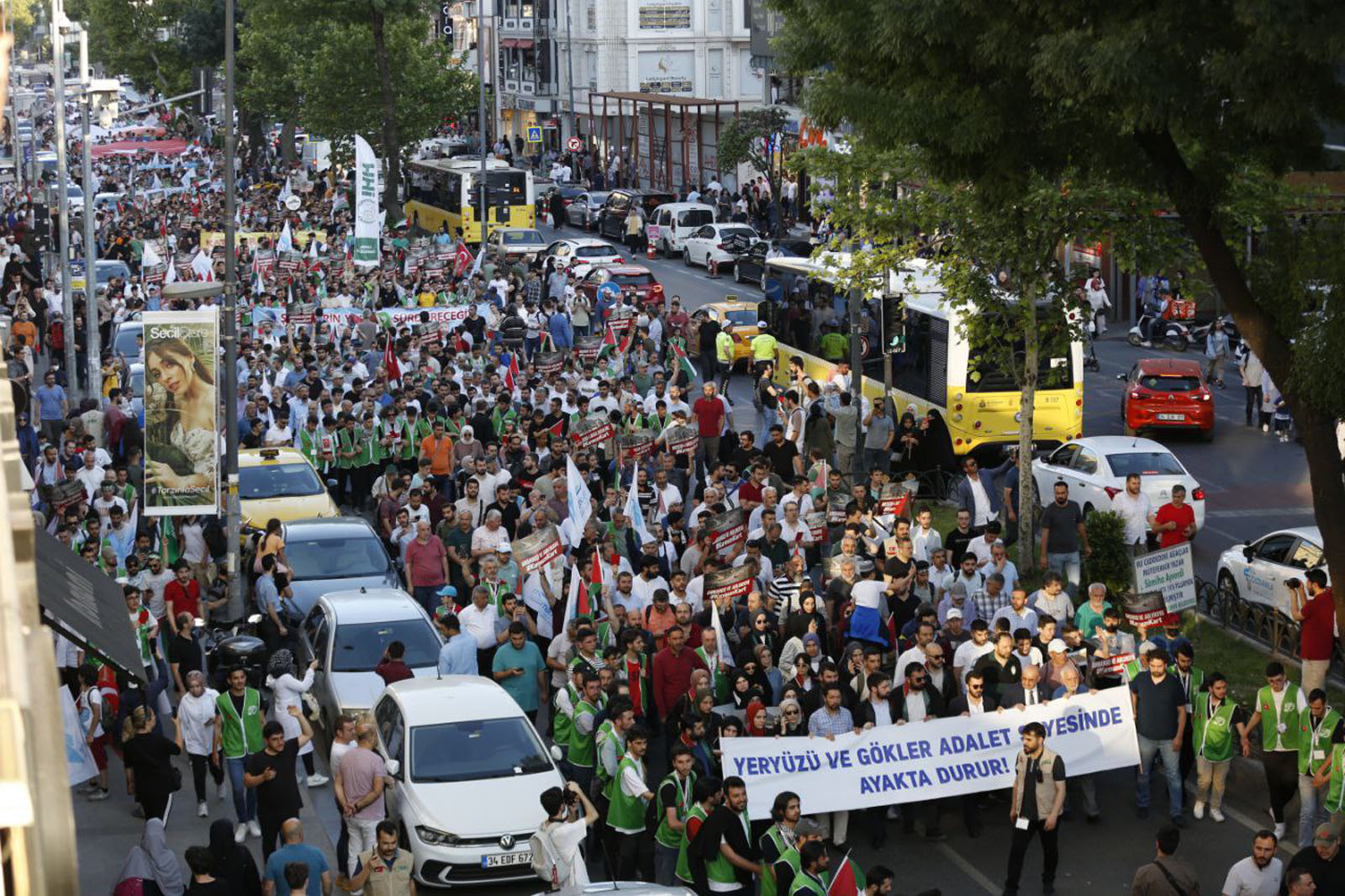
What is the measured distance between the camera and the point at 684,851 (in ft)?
38.8

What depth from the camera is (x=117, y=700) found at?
49.8ft

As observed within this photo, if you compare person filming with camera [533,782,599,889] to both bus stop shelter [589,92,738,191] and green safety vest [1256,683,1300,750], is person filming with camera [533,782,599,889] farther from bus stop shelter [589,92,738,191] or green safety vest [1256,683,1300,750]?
bus stop shelter [589,92,738,191]

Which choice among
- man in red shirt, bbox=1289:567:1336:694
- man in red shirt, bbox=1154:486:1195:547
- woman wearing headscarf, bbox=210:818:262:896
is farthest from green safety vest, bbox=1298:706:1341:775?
woman wearing headscarf, bbox=210:818:262:896

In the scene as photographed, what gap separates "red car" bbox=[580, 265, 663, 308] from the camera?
127 ft

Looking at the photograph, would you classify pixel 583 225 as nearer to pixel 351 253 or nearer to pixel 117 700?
pixel 351 253

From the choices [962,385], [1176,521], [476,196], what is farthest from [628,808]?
[476,196]

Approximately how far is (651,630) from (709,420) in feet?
30.5

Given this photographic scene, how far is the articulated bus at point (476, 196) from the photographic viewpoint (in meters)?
57.1

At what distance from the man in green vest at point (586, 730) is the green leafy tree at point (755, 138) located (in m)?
46.1

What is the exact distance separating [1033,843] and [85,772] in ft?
23.6

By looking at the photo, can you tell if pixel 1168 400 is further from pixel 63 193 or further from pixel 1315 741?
pixel 63 193

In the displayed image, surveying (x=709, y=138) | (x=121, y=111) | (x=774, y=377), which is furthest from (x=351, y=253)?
(x=121, y=111)

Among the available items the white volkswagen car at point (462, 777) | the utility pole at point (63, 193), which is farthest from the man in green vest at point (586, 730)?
the utility pole at point (63, 193)

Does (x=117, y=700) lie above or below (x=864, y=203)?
below
